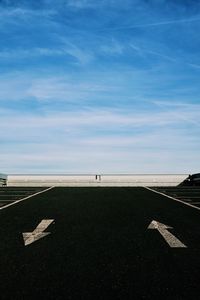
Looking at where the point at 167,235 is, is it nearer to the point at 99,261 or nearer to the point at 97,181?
the point at 99,261

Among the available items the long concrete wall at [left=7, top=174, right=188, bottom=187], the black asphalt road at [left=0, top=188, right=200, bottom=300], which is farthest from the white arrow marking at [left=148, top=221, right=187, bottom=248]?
the long concrete wall at [left=7, top=174, right=188, bottom=187]

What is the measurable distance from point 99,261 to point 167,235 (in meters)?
3.03

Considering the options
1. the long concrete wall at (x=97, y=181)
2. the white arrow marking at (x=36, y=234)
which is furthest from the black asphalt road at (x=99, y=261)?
the long concrete wall at (x=97, y=181)

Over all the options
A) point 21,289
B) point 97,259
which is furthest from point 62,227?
point 21,289

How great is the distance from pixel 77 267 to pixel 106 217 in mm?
6392

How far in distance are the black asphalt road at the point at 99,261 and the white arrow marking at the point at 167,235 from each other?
6.4 inches

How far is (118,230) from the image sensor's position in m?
10.7

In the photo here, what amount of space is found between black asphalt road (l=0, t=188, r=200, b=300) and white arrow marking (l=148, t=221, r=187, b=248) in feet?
0.54

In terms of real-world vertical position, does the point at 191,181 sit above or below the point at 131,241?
above

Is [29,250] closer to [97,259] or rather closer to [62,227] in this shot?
[97,259]

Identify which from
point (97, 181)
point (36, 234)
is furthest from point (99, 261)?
point (97, 181)

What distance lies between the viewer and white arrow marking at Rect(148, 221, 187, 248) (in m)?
8.90

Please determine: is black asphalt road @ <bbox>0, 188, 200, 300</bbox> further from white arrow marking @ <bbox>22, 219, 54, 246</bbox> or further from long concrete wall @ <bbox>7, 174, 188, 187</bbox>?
long concrete wall @ <bbox>7, 174, 188, 187</bbox>

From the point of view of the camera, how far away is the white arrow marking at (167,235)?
8.90 m
